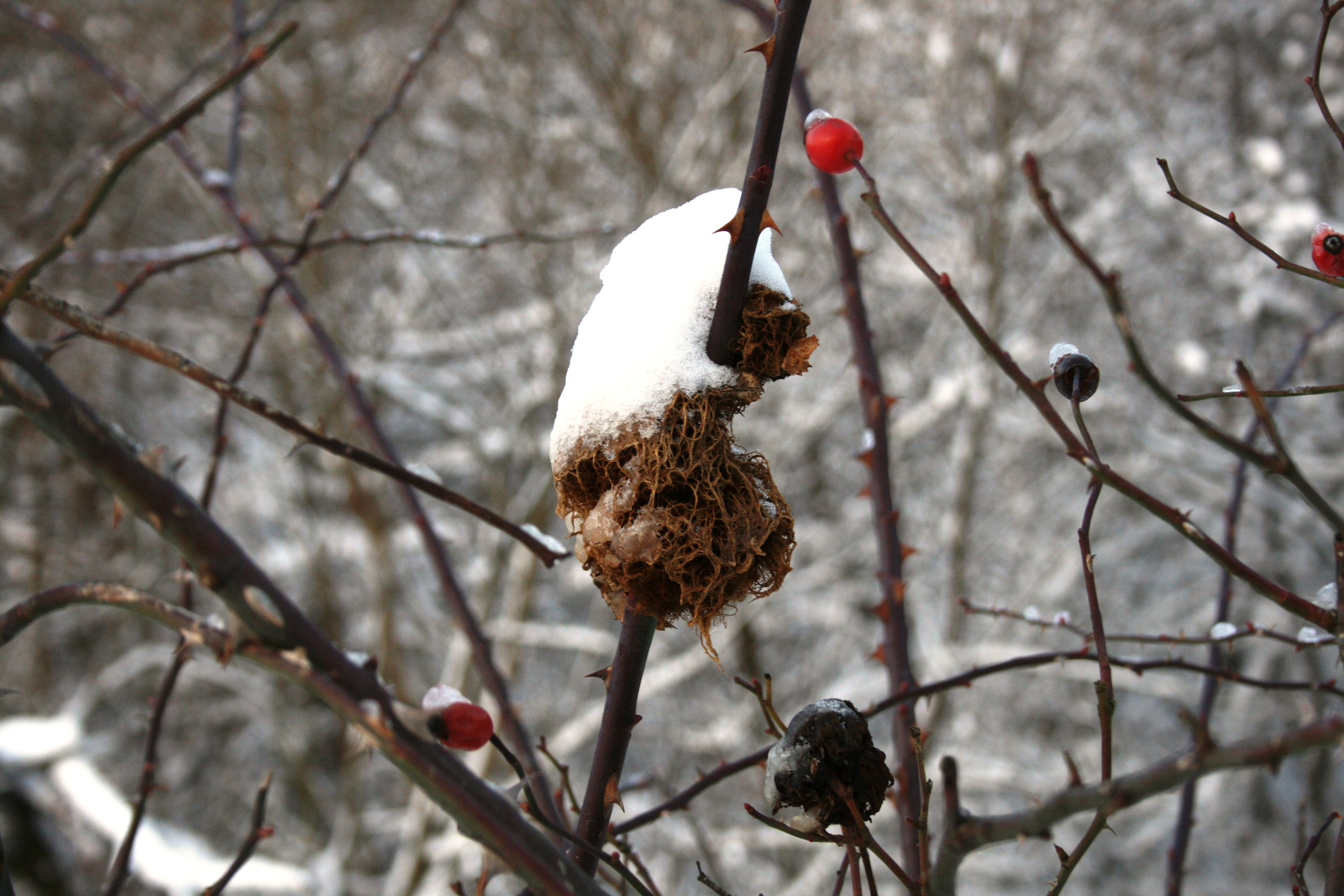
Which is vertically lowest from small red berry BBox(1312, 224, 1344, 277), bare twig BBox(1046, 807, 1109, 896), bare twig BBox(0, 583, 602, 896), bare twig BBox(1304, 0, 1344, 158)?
bare twig BBox(0, 583, 602, 896)

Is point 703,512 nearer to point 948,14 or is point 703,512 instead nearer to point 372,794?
point 948,14

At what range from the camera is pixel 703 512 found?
0.73 metres

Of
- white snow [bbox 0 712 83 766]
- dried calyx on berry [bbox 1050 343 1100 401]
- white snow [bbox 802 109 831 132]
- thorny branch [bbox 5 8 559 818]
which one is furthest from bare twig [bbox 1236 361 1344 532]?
white snow [bbox 0 712 83 766]

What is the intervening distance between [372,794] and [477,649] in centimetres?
700

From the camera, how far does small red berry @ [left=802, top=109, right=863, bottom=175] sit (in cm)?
74

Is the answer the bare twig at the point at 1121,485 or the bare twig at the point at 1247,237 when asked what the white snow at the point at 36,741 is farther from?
the bare twig at the point at 1247,237

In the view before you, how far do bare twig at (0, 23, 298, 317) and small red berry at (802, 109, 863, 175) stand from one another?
413 mm

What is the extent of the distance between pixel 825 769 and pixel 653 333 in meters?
0.37

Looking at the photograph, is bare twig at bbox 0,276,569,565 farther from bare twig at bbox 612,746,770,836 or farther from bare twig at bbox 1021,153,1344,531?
bare twig at bbox 1021,153,1344,531

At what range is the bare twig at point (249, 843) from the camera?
0.82 metres

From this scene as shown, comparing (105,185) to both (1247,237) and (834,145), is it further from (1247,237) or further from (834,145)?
(1247,237)

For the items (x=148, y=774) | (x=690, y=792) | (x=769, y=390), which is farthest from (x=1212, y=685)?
(x=769, y=390)

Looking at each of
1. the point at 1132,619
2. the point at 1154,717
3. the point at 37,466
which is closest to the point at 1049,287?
the point at 1132,619

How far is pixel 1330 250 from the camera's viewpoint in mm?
758
